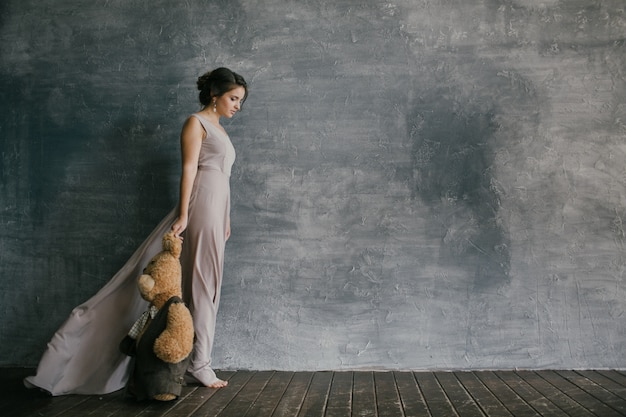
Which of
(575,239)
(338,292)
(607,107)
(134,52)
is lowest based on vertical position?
(338,292)

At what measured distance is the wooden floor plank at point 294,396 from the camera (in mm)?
2688

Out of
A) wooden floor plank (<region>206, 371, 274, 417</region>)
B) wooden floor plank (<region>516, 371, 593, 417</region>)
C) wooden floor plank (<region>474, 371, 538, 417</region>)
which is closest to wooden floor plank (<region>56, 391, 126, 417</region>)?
wooden floor plank (<region>206, 371, 274, 417</region>)

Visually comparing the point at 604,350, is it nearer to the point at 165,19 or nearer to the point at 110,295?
the point at 110,295

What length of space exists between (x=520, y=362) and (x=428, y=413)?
1.14m

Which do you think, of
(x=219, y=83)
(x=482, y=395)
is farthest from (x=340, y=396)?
(x=219, y=83)

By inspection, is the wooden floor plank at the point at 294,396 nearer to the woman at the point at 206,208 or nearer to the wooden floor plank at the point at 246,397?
the wooden floor plank at the point at 246,397

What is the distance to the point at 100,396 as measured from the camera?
305 centimetres

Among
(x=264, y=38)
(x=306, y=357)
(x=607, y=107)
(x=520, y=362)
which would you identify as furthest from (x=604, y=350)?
(x=264, y=38)

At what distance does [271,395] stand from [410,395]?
2.16ft

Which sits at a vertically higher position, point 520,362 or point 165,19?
point 165,19

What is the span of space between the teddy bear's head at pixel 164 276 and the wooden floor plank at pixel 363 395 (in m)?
0.98

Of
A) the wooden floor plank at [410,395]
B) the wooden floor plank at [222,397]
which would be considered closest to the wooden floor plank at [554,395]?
the wooden floor plank at [410,395]

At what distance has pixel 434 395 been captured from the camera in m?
2.97

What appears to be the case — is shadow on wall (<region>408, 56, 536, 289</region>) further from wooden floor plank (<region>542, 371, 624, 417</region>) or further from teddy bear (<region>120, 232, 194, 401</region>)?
teddy bear (<region>120, 232, 194, 401</region>)
